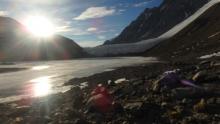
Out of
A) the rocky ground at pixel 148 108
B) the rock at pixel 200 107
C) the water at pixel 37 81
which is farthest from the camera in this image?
the water at pixel 37 81

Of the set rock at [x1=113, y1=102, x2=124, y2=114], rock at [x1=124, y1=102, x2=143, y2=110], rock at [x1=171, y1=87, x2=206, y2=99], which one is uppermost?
rock at [x1=171, y1=87, x2=206, y2=99]

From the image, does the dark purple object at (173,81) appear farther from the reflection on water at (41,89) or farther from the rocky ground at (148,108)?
the reflection on water at (41,89)

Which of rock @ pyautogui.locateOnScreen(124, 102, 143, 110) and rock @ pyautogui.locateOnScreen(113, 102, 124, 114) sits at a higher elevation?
rock @ pyautogui.locateOnScreen(124, 102, 143, 110)

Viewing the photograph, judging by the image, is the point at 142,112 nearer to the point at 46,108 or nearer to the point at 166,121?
the point at 166,121

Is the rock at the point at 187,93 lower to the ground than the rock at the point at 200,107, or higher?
higher

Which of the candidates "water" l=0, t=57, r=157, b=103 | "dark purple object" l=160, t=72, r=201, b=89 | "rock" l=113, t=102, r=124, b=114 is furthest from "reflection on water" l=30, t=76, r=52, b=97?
"rock" l=113, t=102, r=124, b=114

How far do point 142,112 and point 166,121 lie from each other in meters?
1.52

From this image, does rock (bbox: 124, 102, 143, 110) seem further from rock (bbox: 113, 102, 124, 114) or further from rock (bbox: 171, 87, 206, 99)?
rock (bbox: 171, 87, 206, 99)

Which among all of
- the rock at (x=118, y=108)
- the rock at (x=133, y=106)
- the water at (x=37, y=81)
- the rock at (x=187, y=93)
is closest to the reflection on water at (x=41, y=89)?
the water at (x=37, y=81)

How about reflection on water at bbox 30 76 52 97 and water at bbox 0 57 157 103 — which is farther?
water at bbox 0 57 157 103

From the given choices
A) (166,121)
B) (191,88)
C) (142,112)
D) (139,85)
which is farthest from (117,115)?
(139,85)

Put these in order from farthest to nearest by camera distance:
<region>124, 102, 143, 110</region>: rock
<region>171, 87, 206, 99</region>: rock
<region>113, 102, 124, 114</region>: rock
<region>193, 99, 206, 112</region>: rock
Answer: <region>171, 87, 206, 99</region>: rock → <region>113, 102, 124, 114</region>: rock → <region>124, 102, 143, 110</region>: rock → <region>193, 99, 206, 112</region>: rock

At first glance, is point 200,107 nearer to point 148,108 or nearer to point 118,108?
point 148,108

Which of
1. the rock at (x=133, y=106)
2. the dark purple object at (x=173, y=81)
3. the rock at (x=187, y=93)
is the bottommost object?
the rock at (x=133, y=106)
